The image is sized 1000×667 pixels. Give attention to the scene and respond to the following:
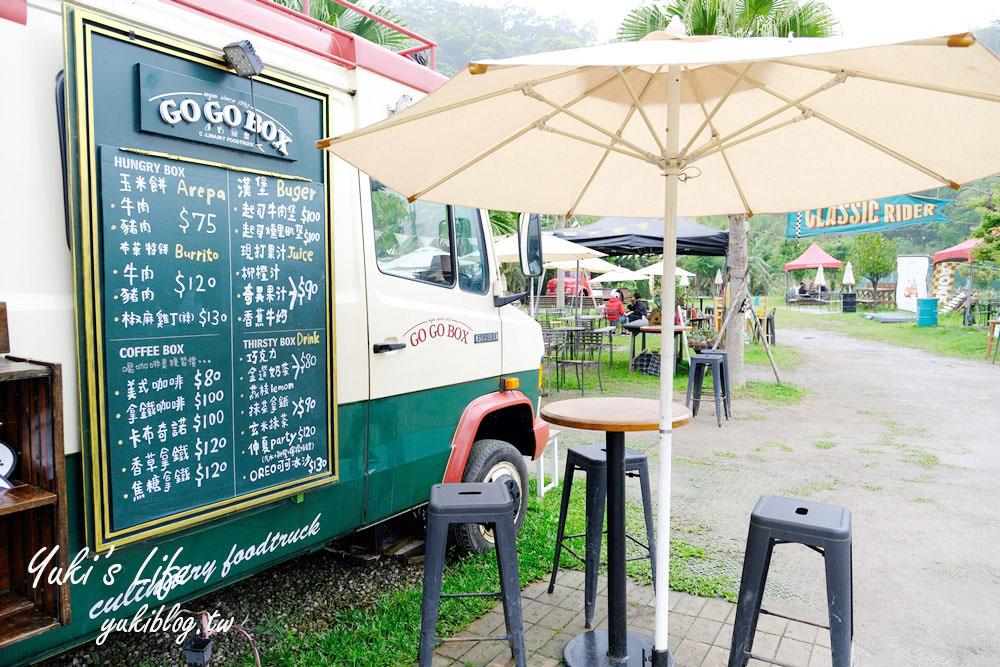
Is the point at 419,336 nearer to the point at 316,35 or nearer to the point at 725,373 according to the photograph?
the point at 316,35

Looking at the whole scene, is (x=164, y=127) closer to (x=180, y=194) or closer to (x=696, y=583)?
(x=180, y=194)

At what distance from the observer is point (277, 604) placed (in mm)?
3609

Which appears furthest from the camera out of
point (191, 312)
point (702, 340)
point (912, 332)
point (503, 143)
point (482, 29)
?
point (482, 29)

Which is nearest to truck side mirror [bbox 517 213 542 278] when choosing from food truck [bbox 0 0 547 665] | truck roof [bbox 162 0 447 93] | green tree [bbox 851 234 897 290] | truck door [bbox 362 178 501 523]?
truck door [bbox 362 178 501 523]

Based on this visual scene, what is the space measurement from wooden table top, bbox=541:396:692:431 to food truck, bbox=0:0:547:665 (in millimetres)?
830

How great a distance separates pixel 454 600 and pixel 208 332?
199cm

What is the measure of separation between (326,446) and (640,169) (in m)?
2.06

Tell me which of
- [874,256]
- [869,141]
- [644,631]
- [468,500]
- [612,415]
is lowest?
[644,631]

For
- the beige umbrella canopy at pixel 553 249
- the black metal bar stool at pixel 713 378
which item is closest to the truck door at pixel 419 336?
the black metal bar stool at pixel 713 378

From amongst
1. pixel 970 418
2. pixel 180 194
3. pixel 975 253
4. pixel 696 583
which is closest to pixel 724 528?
pixel 696 583

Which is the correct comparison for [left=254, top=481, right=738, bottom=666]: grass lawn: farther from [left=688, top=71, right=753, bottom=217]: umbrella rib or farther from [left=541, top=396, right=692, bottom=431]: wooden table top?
[left=688, top=71, right=753, bottom=217]: umbrella rib

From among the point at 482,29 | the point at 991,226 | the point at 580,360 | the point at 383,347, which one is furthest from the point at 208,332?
the point at 482,29

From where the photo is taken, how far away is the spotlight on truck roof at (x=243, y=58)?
248 cm

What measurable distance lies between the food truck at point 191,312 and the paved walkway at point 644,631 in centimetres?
77
